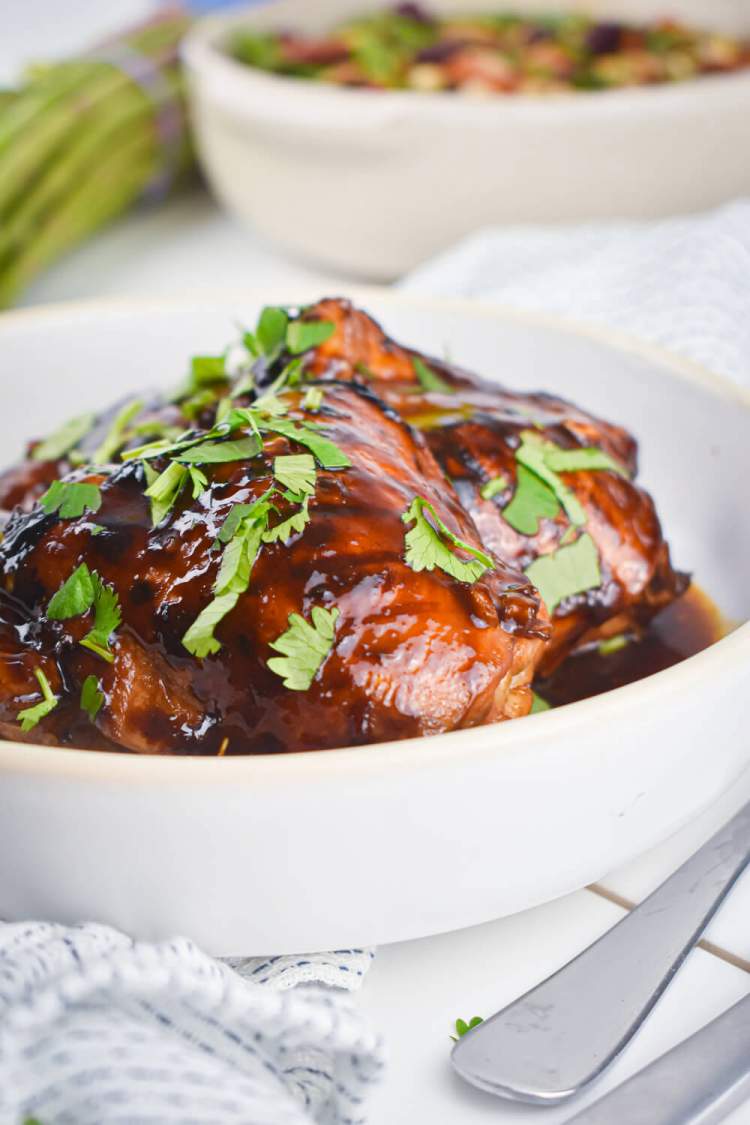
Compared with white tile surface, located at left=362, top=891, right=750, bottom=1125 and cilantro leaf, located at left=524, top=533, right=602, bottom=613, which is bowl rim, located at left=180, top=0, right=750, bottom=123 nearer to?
cilantro leaf, located at left=524, top=533, right=602, bottom=613

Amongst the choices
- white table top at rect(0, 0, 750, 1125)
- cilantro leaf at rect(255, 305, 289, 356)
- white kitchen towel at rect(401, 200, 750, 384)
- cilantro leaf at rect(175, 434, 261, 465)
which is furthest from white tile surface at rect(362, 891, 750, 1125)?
white kitchen towel at rect(401, 200, 750, 384)

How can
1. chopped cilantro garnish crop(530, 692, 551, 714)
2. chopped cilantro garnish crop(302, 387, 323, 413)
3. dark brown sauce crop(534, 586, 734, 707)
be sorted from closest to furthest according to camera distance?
chopped cilantro garnish crop(302, 387, 323, 413)
chopped cilantro garnish crop(530, 692, 551, 714)
dark brown sauce crop(534, 586, 734, 707)

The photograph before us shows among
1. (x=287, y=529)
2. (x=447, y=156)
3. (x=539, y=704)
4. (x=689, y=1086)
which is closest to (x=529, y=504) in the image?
(x=539, y=704)

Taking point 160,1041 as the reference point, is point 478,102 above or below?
above

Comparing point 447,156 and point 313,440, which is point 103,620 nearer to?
point 313,440

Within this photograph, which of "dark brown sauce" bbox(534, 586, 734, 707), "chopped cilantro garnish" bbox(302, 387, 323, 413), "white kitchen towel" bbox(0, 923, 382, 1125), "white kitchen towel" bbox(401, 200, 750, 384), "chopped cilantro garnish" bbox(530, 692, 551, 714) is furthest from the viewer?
"white kitchen towel" bbox(401, 200, 750, 384)
